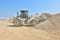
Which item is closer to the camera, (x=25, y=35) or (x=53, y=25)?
(x=25, y=35)

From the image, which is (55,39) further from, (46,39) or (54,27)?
(54,27)

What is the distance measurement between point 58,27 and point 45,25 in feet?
3.50

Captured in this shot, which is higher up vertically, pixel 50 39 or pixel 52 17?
pixel 52 17

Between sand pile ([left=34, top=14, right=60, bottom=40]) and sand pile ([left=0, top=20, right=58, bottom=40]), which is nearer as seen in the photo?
sand pile ([left=0, top=20, right=58, bottom=40])

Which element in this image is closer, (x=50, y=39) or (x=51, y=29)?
(x=50, y=39)

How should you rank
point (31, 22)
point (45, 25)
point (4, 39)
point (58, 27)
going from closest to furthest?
point (4, 39) < point (58, 27) < point (45, 25) < point (31, 22)

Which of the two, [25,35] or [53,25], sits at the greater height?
[53,25]

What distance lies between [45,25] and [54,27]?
786mm

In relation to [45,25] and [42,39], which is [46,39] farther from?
[45,25]

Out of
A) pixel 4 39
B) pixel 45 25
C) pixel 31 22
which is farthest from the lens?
pixel 31 22

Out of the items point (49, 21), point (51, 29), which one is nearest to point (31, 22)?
point (49, 21)

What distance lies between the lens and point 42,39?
638cm

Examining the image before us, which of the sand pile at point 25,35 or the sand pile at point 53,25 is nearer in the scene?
the sand pile at point 25,35

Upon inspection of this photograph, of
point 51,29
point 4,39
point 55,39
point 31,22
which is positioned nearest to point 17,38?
point 4,39
